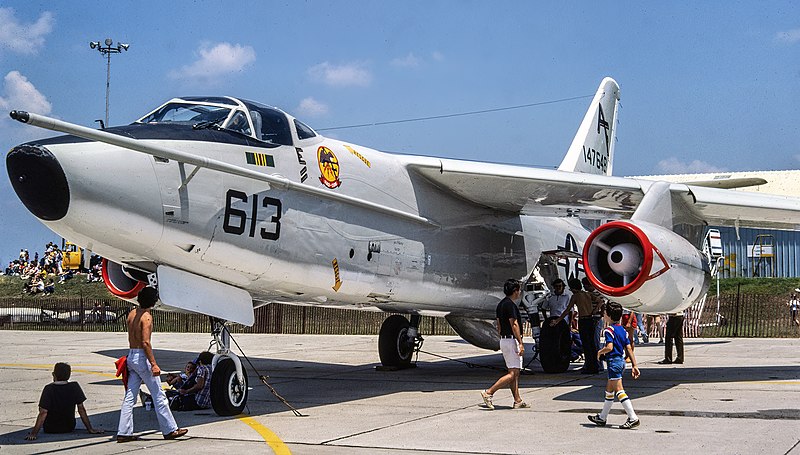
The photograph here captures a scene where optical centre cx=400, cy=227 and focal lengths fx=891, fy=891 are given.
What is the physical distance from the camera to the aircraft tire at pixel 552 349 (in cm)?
1510

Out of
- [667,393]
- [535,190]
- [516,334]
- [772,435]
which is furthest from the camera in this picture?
[535,190]

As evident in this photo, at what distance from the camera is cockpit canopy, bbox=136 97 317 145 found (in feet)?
33.0

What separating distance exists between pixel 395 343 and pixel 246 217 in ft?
22.0

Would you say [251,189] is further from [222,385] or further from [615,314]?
[615,314]

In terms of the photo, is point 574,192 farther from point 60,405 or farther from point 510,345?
point 60,405

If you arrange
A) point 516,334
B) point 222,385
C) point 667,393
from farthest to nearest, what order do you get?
1. point 667,393
2. point 516,334
3. point 222,385

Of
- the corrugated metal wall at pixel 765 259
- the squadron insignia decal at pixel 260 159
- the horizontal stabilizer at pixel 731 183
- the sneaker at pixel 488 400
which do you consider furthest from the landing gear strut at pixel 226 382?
the corrugated metal wall at pixel 765 259

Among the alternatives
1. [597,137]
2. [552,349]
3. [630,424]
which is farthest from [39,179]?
[597,137]

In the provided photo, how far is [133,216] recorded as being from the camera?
8.72 metres

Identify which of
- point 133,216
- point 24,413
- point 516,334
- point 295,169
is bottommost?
point 24,413

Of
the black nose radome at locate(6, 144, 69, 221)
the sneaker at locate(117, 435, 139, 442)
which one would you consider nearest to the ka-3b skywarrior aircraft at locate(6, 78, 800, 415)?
the black nose radome at locate(6, 144, 69, 221)

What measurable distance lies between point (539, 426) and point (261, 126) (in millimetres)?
4633

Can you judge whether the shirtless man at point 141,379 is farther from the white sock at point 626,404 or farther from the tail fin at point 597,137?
the tail fin at point 597,137

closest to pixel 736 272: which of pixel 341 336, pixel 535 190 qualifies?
pixel 341 336
